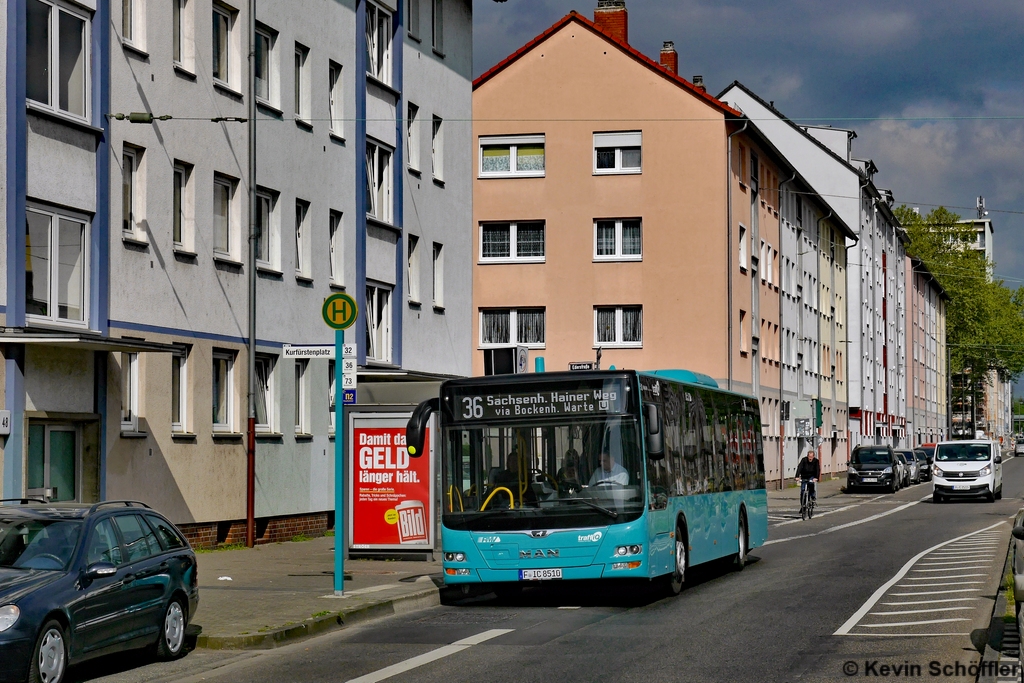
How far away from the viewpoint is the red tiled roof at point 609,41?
4872 centimetres

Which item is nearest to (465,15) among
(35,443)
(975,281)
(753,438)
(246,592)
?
(753,438)

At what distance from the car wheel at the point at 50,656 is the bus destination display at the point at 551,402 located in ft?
22.1

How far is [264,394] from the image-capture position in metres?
27.1

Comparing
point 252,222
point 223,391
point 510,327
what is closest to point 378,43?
point 252,222

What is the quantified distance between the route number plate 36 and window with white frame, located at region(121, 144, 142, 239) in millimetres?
9588

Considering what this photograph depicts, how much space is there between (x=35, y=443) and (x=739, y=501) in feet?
33.3

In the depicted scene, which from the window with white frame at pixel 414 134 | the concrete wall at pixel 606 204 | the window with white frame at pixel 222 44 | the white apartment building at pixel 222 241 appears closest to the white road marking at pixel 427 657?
the white apartment building at pixel 222 241

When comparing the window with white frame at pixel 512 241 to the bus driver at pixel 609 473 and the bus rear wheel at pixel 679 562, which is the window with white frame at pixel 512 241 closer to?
the bus rear wheel at pixel 679 562

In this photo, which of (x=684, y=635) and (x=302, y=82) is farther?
(x=302, y=82)

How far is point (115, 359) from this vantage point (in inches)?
842

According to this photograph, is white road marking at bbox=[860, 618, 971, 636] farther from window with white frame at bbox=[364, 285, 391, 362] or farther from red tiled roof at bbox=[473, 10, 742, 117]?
red tiled roof at bbox=[473, 10, 742, 117]

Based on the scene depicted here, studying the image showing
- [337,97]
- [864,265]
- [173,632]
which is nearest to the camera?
[173,632]

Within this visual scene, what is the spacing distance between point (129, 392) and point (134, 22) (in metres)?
5.80

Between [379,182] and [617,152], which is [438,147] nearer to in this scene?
[379,182]
